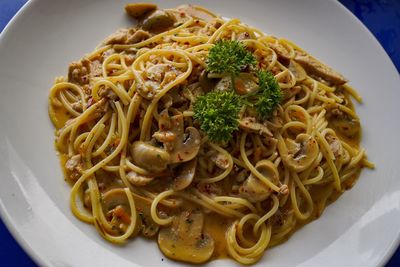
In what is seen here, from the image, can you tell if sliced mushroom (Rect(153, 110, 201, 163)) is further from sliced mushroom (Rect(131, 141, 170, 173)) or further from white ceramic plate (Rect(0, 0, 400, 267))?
white ceramic plate (Rect(0, 0, 400, 267))

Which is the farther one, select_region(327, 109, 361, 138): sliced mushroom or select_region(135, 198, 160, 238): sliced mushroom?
select_region(327, 109, 361, 138): sliced mushroom

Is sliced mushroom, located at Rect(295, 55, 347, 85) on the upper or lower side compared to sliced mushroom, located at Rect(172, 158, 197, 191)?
upper

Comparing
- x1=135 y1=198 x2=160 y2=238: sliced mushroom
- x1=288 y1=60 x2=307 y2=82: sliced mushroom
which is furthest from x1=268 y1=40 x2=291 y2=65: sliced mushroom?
x1=135 y1=198 x2=160 y2=238: sliced mushroom

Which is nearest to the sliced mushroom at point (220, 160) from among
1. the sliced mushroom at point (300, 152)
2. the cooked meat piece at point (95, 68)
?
the sliced mushroom at point (300, 152)

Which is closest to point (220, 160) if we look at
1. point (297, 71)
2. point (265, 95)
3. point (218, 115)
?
point (218, 115)

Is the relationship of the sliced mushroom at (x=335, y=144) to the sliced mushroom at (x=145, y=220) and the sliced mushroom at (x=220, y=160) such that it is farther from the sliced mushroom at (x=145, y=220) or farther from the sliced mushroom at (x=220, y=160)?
the sliced mushroom at (x=145, y=220)

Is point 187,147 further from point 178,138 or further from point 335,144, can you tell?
point 335,144
